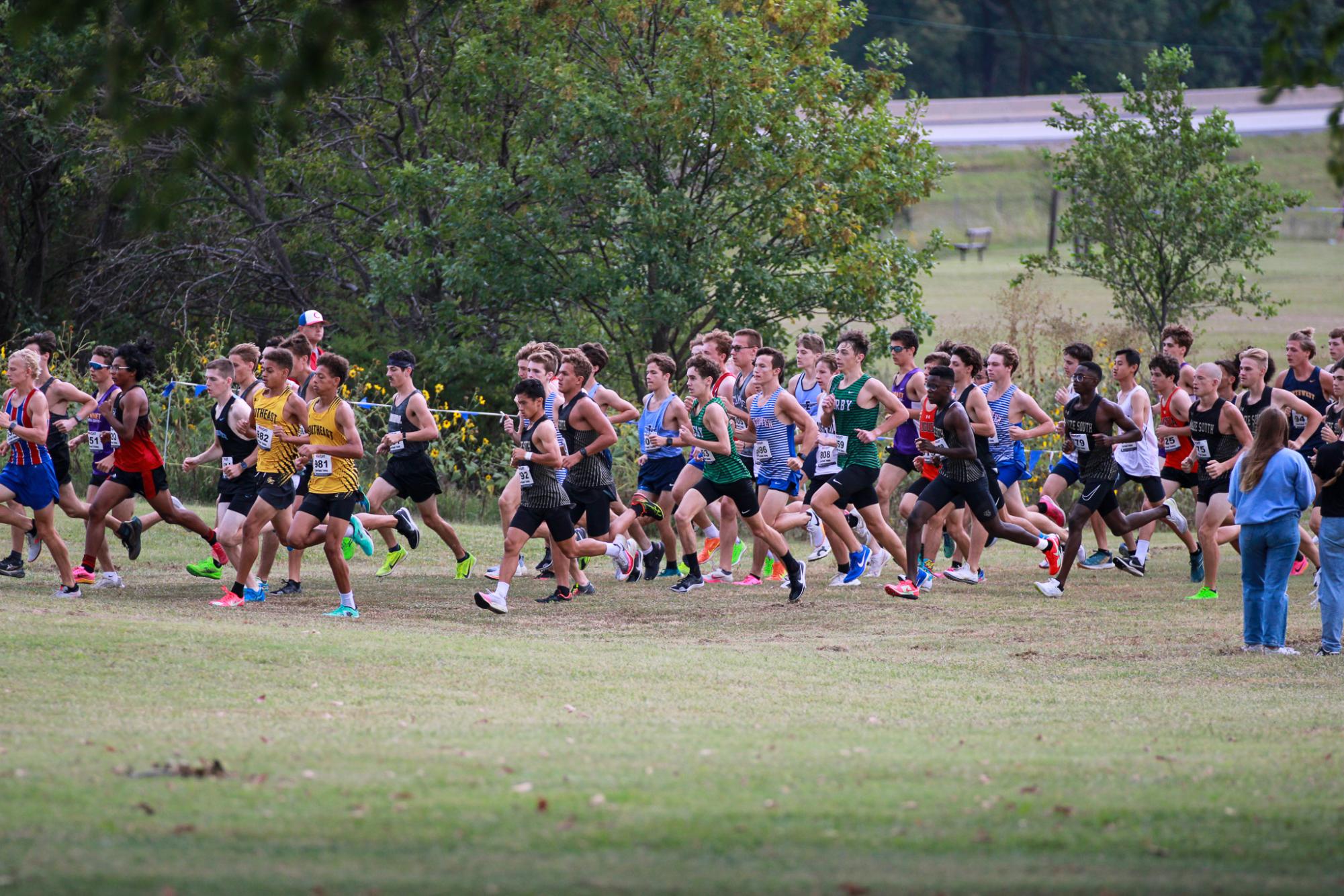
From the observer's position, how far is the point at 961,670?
10312 mm

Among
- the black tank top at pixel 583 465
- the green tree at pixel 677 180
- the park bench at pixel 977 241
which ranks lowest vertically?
the black tank top at pixel 583 465

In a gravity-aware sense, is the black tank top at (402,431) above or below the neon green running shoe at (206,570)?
above

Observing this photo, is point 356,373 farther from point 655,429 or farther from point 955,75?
point 955,75

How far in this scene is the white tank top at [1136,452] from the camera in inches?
579

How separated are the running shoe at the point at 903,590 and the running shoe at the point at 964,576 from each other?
4.07ft

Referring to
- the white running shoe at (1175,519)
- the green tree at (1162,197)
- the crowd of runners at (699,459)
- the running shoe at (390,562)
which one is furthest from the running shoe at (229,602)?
the green tree at (1162,197)

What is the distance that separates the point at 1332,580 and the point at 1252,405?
387cm

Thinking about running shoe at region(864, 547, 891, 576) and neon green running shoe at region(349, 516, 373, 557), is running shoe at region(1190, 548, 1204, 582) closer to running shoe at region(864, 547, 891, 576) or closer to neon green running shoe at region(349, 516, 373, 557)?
running shoe at region(864, 547, 891, 576)

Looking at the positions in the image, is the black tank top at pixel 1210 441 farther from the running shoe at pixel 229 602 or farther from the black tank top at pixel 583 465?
the running shoe at pixel 229 602

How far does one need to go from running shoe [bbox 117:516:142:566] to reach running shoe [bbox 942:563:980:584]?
6672 mm

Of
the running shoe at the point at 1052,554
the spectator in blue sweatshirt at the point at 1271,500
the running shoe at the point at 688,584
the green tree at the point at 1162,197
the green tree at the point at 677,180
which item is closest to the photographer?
the spectator in blue sweatshirt at the point at 1271,500

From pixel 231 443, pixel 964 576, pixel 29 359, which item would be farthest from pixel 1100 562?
pixel 29 359

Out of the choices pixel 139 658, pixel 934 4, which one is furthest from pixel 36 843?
pixel 934 4

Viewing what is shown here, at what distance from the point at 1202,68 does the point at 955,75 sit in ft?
32.9
